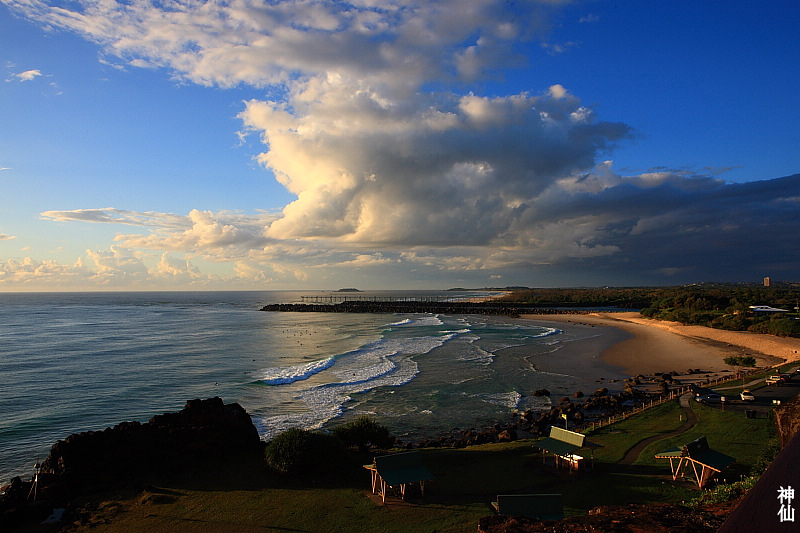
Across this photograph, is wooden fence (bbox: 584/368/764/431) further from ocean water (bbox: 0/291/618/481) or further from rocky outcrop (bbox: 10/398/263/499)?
rocky outcrop (bbox: 10/398/263/499)

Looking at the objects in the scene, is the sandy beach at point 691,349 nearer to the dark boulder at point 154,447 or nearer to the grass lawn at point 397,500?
the grass lawn at point 397,500

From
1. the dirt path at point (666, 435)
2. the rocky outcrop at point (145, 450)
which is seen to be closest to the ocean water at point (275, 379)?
the rocky outcrop at point (145, 450)

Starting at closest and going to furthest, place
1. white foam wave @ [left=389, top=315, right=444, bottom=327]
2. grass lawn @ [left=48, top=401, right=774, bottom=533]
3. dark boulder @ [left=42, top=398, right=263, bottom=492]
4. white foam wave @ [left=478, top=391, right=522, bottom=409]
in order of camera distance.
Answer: grass lawn @ [left=48, top=401, right=774, bottom=533]
dark boulder @ [left=42, top=398, right=263, bottom=492]
white foam wave @ [left=478, top=391, right=522, bottom=409]
white foam wave @ [left=389, top=315, right=444, bottom=327]

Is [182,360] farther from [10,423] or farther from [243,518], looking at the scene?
[243,518]

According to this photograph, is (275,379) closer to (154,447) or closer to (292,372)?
(292,372)

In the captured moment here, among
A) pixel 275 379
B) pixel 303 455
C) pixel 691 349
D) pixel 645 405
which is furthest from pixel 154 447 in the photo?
pixel 691 349

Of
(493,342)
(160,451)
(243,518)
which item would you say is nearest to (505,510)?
(243,518)

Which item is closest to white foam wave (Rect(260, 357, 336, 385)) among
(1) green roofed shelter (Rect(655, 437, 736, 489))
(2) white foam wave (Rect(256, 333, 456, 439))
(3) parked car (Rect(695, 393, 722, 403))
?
Result: (2) white foam wave (Rect(256, 333, 456, 439))
